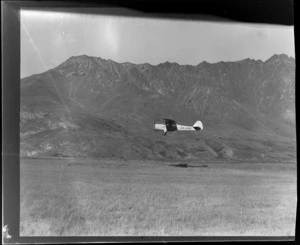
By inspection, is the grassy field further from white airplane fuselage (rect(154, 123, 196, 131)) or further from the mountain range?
white airplane fuselage (rect(154, 123, 196, 131))

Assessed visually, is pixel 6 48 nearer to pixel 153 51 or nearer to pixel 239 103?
pixel 153 51

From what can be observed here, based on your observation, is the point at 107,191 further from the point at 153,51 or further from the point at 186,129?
the point at 153,51

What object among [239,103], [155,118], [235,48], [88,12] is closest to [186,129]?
[155,118]

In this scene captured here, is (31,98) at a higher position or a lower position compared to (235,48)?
lower

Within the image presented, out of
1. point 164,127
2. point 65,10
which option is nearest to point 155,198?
point 164,127

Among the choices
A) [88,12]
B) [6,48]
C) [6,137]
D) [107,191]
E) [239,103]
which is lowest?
[107,191]

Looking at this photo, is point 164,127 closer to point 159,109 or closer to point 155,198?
point 159,109

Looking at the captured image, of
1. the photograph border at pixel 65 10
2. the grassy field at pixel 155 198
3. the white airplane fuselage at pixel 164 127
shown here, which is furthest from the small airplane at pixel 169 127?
the photograph border at pixel 65 10

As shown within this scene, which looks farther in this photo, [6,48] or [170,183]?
[170,183]
